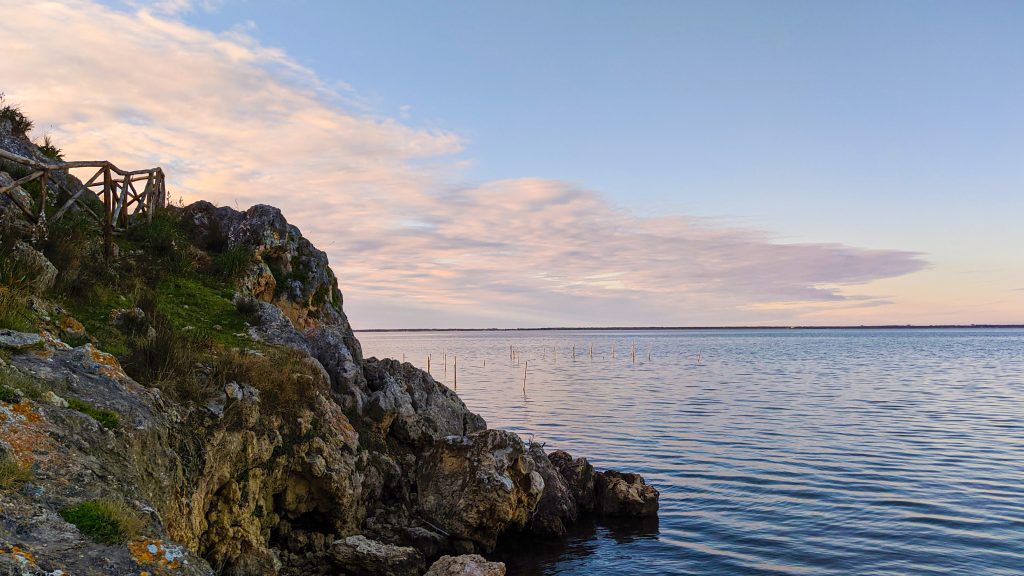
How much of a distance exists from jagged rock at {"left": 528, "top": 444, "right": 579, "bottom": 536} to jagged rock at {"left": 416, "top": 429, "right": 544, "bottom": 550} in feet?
2.53

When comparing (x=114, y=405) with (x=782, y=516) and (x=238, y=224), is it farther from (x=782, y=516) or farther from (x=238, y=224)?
(x=782, y=516)

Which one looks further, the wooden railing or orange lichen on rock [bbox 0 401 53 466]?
the wooden railing

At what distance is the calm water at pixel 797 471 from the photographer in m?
16.2

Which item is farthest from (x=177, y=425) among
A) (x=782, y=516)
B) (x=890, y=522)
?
(x=890, y=522)

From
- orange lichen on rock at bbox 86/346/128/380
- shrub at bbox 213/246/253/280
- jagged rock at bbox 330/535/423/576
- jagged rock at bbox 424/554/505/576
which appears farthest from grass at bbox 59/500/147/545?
shrub at bbox 213/246/253/280

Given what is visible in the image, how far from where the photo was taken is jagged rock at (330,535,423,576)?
1330cm

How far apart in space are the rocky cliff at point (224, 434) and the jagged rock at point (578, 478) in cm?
7

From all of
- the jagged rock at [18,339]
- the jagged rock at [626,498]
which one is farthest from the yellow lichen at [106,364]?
the jagged rock at [626,498]

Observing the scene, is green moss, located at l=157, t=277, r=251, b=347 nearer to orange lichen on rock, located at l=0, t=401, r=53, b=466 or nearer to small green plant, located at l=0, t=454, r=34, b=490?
orange lichen on rock, located at l=0, t=401, r=53, b=466

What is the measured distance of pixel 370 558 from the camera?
43.9 feet

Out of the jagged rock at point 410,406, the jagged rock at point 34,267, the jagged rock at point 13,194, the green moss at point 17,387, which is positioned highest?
the jagged rock at point 13,194

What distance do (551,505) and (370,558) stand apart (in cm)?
730

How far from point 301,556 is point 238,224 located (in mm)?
13267

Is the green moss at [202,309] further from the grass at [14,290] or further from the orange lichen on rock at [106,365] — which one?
the orange lichen on rock at [106,365]
